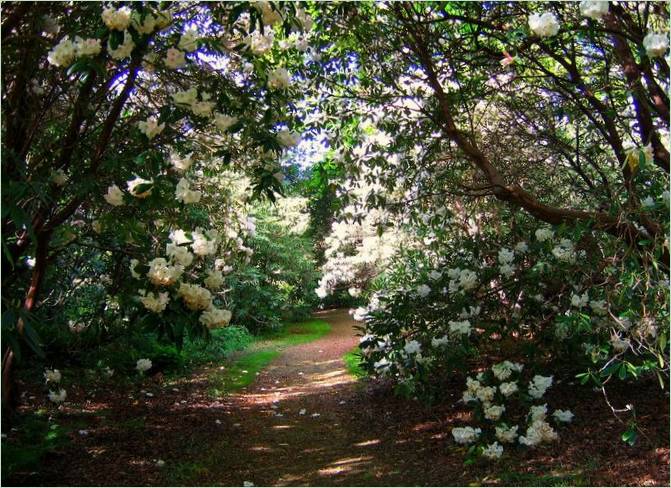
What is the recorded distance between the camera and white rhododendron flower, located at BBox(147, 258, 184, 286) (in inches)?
104

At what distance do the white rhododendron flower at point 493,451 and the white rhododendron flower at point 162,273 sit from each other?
281cm

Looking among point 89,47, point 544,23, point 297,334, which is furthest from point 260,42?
point 297,334

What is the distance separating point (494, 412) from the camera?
441cm

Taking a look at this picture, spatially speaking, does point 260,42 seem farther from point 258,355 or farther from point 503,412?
point 258,355

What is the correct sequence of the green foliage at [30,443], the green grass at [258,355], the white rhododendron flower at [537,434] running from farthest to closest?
the green grass at [258,355]
the white rhododendron flower at [537,434]
the green foliage at [30,443]

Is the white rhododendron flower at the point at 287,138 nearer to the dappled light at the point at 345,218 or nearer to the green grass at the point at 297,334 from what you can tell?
the dappled light at the point at 345,218

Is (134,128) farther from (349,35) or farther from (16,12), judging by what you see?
(349,35)

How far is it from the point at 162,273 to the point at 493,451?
290cm

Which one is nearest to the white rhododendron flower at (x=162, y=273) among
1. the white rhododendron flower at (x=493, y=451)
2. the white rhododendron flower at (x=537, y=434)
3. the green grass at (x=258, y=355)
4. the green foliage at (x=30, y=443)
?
the green foliage at (x=30, y=443)

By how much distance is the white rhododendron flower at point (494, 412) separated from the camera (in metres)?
4.41

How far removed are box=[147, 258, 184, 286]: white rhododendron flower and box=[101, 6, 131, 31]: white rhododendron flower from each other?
1117mm

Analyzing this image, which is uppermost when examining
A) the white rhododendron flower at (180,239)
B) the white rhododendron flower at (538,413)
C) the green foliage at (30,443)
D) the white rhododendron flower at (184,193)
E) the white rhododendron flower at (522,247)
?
the white rhododendron flower at (184,193)

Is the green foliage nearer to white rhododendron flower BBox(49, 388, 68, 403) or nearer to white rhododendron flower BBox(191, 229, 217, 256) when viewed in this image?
white rhododendron flower BBox(49, 388, 68, 403)

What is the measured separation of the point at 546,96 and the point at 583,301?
268cm
